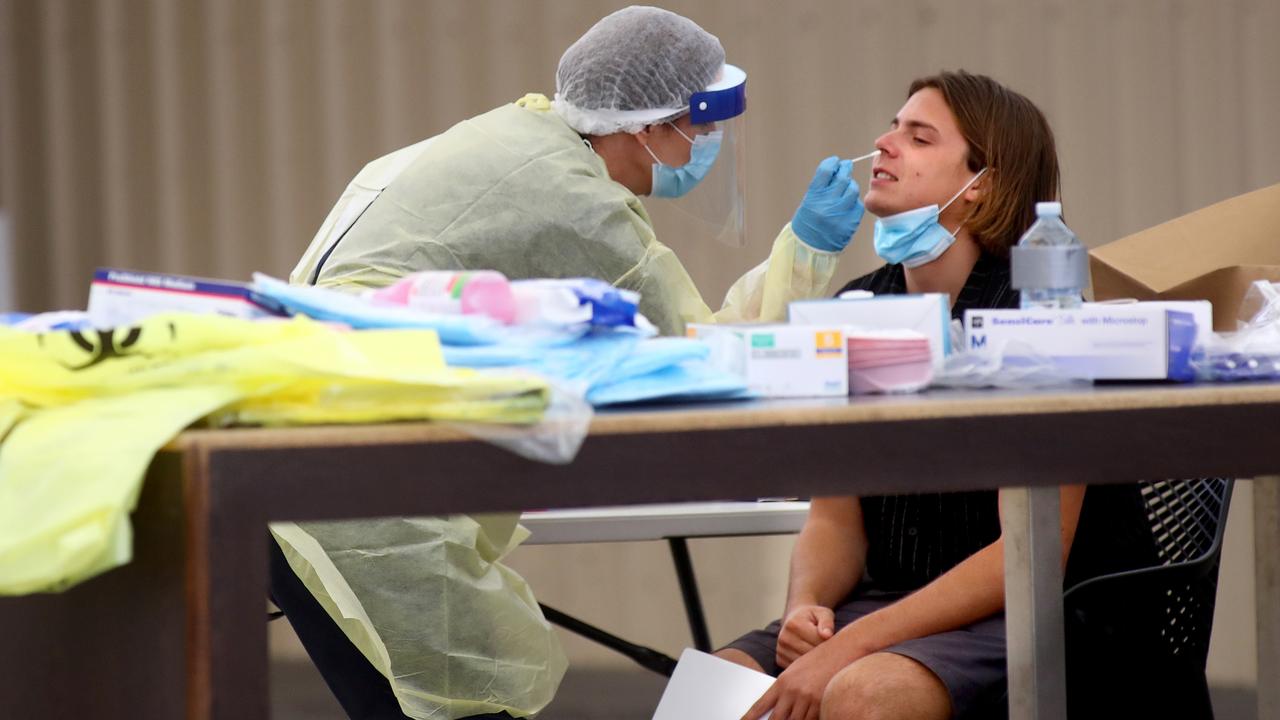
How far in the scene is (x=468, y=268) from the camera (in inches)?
75.2

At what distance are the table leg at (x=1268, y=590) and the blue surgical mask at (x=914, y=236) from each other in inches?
27.3

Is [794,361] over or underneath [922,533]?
over

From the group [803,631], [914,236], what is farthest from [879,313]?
[914,236]

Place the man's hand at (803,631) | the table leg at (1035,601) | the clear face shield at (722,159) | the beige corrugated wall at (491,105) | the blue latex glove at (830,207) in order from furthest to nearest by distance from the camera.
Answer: the beige corrugated wall at (491,105)
the clear face shield at (722,159)
the blue latex glove at (830,207)
the man's hand at (803,631)
the table leg at (1035,601)

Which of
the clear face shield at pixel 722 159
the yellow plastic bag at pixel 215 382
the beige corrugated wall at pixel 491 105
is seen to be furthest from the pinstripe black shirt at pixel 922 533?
the beige corrugated wall at pixel 491 105

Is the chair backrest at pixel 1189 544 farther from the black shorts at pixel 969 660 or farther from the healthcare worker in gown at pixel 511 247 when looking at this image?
the healthcare worker in gown at pixel 511 247

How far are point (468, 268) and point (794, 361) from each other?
99 centimetres

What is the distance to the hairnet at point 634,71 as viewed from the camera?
2158 millimetres

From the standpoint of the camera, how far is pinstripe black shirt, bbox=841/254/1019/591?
1.61 meters

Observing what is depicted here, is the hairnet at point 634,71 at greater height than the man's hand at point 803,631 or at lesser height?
greater

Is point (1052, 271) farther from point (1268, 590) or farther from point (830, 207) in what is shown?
point (830, 207)

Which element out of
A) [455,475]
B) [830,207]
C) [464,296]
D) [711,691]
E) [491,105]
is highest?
[491,105]

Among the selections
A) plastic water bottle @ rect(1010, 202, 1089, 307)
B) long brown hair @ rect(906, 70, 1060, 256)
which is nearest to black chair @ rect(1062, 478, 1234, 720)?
plastic water bottle @ rect(1010, 202, 1089, 307)

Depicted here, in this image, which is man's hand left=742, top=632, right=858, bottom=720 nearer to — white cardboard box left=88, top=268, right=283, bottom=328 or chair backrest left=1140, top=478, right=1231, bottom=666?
chair backrest left=1140, top=478, right=1231, bottom=666
